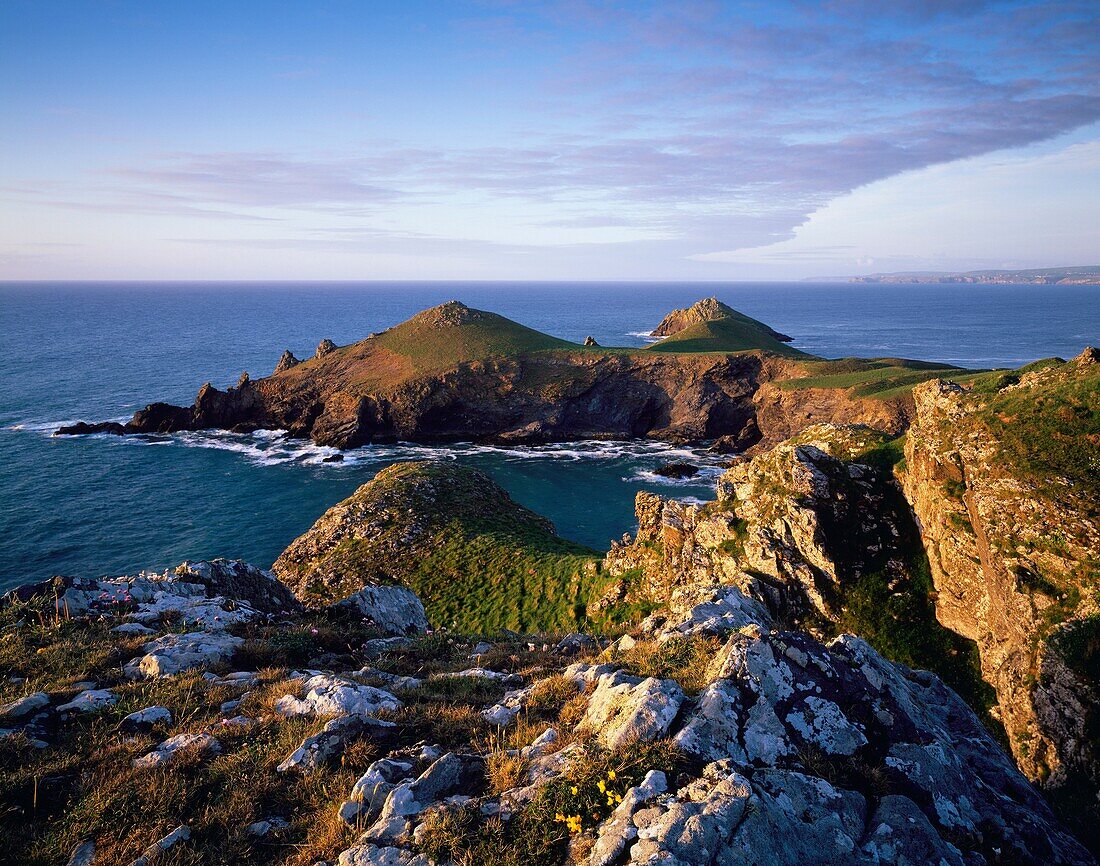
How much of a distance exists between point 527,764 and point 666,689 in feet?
7.65

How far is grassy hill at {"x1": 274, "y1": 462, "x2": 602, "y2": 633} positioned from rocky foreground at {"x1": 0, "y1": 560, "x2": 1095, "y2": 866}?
2203 cm

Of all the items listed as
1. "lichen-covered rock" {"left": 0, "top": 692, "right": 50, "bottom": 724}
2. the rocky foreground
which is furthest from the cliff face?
"lichen-covered rock" {"left": 0, "top": 692, "right": 50, "bottom": 724}

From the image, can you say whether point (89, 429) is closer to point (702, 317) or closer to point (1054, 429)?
point (1054, 429)

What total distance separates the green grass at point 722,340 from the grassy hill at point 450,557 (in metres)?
72.1

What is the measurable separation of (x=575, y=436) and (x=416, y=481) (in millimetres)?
47315

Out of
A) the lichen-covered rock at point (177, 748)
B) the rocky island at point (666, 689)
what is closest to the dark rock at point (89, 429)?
the rocky island at point (666, 689)

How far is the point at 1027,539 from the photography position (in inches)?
732

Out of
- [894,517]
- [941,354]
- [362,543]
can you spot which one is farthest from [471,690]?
[941,354]

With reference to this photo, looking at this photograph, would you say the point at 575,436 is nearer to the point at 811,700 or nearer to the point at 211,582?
the point at 211,582

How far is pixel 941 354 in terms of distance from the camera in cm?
15438

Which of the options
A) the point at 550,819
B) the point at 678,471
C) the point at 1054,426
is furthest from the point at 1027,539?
the point at 678,471

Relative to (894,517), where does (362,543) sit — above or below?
below

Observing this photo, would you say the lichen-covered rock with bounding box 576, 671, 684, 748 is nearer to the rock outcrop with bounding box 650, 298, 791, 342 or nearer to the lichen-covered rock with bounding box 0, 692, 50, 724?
the lichen-covered rock with bounding box 0, 692, 50, 724

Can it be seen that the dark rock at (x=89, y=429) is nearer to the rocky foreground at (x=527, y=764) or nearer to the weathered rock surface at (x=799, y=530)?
the weathered rock surface at (x=799, y=530)
